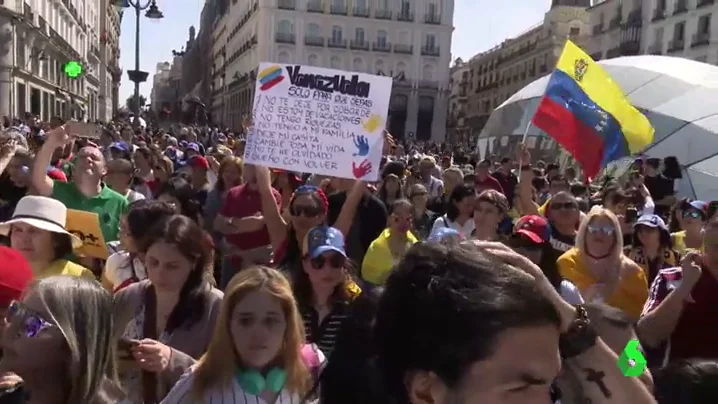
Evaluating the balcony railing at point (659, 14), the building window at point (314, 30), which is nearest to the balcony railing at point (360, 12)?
the building window at point (314, 30)

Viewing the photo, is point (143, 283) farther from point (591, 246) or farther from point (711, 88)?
point (711, 88)

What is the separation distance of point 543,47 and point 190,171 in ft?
211

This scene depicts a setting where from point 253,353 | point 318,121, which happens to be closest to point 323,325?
point 253,353

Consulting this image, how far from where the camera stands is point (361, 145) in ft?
18.6

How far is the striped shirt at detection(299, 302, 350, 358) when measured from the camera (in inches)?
147

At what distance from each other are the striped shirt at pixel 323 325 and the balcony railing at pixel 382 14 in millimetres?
65126

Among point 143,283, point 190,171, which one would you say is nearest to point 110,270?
point 143,283

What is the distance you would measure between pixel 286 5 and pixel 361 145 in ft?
202

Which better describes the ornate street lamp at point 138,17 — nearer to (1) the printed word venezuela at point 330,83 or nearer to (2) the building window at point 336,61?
(1) the printed word venezuela at point 330,83

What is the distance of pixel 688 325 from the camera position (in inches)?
144

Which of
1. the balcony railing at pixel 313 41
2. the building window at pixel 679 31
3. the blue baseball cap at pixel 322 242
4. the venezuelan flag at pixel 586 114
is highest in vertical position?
the balcony railing at pixel 313 41

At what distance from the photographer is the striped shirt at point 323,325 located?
3734mm

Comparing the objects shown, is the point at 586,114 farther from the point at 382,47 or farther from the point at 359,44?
the point at 382,47

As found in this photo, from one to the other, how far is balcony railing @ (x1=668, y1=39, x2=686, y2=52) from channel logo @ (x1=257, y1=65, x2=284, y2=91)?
145ft
